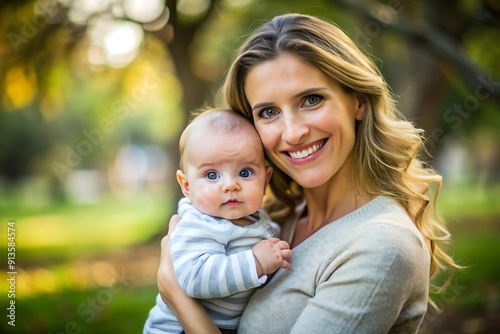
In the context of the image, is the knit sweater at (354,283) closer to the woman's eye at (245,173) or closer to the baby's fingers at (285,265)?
the baby's fingers at (285,265)

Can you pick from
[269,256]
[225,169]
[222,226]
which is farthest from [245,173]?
[269,256]

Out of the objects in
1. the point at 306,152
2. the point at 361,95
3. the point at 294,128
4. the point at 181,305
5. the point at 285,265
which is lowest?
the point at 181,305

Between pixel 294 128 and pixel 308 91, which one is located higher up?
pixel 308 91

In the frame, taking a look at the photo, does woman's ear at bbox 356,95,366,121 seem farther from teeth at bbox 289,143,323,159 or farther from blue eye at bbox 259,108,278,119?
blue eye at bbox 259,108,278,119

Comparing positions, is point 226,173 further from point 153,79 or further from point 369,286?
point 153,79

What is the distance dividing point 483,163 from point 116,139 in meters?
26.0

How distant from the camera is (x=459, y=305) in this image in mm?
6152

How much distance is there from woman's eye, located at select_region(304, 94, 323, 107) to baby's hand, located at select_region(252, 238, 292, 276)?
24.6 inches

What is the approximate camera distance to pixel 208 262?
2.17 m

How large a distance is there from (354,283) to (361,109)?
3.04 feet

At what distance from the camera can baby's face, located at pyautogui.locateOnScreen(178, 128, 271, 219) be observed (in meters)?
2.33

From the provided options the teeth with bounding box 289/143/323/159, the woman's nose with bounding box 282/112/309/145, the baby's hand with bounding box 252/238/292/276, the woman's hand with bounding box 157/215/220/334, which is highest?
the woman's nose with bounding box 282/112/309/145

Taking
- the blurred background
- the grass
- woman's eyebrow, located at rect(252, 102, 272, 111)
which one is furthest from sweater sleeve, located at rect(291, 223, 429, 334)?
the grass

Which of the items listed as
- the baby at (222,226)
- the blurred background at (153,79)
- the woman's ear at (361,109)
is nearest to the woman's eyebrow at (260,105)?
the baby at (222,226)
